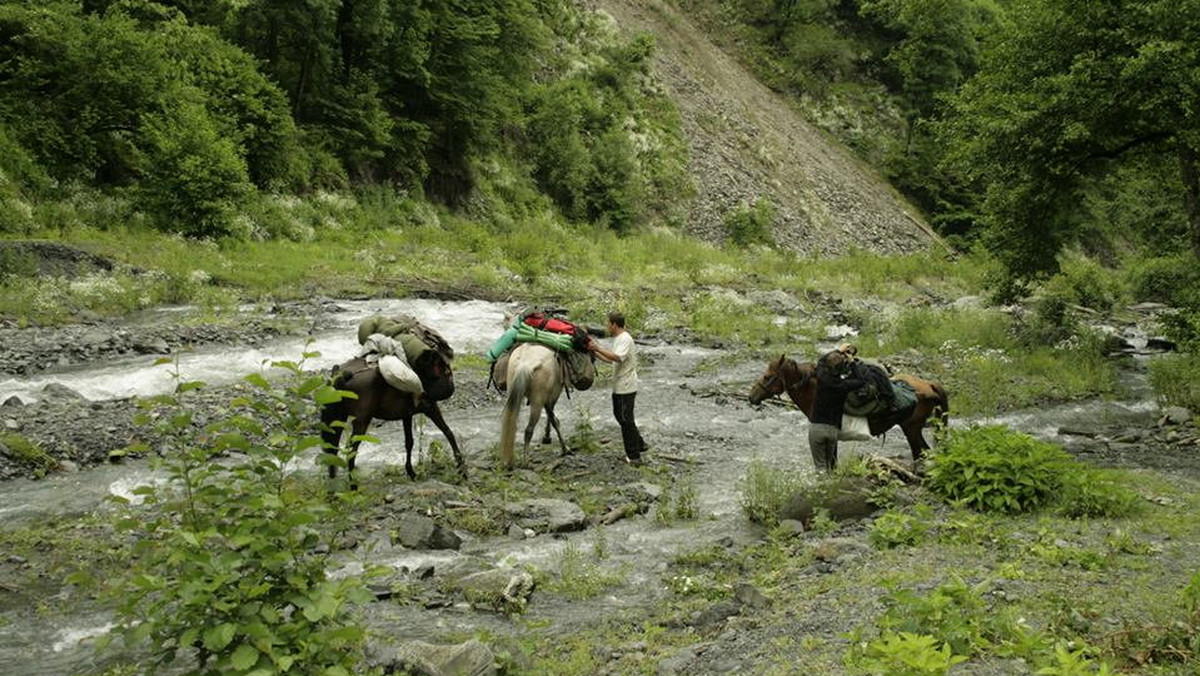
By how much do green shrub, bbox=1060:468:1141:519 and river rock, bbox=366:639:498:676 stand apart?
6066 millimetres

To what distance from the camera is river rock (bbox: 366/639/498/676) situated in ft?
18.6

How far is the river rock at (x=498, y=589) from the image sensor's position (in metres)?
7.38

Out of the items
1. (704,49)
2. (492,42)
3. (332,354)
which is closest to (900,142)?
(704,49)

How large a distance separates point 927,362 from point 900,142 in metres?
46.1

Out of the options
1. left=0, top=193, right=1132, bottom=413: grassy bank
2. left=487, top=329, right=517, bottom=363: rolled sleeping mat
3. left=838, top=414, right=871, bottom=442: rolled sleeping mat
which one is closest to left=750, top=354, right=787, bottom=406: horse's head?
left=838, top=414, right=871, bottom=442: rolled sleeping mat

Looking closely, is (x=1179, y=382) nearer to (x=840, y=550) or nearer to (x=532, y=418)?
(x=840, y=550)

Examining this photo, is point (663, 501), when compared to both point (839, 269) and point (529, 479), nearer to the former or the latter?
point (529, 479)

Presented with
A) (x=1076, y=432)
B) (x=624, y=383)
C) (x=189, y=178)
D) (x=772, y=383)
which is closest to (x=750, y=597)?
(x=772, y=383)

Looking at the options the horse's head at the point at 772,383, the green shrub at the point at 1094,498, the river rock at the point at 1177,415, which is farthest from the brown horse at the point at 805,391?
the river rock at the point at 1177,415

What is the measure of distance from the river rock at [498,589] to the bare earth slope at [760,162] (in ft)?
122

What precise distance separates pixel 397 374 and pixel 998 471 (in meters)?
6.90

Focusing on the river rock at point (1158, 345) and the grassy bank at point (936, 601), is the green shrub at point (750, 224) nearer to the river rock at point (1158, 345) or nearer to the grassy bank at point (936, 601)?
the river rock at point (1158, 345)

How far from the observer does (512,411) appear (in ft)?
38.4

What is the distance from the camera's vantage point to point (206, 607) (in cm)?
424
